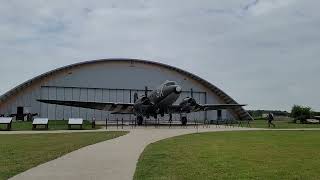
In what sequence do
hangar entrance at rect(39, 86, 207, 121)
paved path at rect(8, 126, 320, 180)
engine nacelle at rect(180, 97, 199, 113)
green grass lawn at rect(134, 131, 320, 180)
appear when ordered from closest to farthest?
1. paved path at rect(8, 126, 320, 180)
2. green grass lawn at rect(134, 131, 320, 180)
3. engine nacelle at rect(180, 97, 199, 113)
4. hangar entrance at rect(39, 86, 207, 121)

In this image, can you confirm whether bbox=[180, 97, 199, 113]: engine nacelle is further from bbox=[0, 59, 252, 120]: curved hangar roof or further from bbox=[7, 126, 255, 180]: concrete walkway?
bbox=[7, 126, 255, 180]: concrete walkway

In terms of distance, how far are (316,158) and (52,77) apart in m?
69.4

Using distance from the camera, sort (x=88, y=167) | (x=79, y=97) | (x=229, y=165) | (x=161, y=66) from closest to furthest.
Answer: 1. (x=88, y=167)
2. (x=229, y=165)
3. (x=79, y=97)
4. (x=161, y=66)

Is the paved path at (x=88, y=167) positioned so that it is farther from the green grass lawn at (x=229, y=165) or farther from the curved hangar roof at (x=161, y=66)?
the curved hangar roof at (x=161, y=66)

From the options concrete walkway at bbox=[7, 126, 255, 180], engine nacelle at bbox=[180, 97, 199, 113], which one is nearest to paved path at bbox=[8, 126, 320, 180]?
concrete walkway at bbox=[7, 126, 255, 180]

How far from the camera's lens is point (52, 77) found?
266 ft

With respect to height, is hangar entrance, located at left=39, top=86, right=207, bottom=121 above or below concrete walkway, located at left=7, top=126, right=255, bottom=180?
above

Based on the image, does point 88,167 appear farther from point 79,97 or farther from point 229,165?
point 79,97

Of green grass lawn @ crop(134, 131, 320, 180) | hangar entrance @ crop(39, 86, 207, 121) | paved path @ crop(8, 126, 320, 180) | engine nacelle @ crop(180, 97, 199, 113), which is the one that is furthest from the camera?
hangar entrance @ crop(39, 86, 207, 121)

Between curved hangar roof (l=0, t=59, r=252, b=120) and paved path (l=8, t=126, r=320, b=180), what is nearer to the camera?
paved path (l=8, t=126, r=320, b=180)

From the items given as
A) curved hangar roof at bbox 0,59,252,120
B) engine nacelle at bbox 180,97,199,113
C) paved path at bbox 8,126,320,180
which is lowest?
paved path at bbox 8,126,320,180

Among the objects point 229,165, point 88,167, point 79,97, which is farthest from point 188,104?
point 88,167

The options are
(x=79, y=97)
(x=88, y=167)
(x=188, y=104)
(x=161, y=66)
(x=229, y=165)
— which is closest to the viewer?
(x=88, y=167)

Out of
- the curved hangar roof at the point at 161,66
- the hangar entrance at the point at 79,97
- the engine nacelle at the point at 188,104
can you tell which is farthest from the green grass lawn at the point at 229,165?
the curved hangar roof at the point at 161,66
